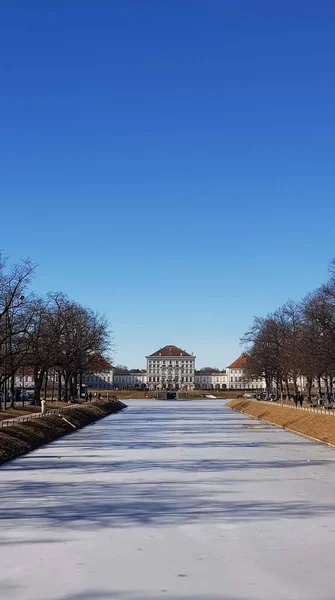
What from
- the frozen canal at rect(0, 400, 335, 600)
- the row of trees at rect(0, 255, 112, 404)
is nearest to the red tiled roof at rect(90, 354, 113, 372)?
the row of trees at rect(0, 255, 112, 404)

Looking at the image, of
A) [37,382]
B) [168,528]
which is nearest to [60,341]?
[37,382]

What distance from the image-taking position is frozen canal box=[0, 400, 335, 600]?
35.1 feet

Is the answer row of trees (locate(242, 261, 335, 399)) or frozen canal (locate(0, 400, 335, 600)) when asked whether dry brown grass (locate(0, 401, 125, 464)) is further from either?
row of trees (locate(242, 261, 335, 399))

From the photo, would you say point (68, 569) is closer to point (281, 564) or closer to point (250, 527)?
point (281, 564)

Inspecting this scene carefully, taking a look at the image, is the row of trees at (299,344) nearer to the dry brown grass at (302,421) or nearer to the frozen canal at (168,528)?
the dry brown grass at (302,421)

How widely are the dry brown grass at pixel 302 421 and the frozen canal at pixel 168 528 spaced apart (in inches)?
423

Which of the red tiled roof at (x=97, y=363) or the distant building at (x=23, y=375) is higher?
the red tiled roof at (x=97, y=363)

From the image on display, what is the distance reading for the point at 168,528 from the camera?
49.0ft

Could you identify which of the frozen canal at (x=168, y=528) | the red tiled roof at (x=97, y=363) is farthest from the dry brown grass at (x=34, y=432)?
the red tiled roof at (x=97, y=363)

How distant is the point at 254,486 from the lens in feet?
A: 70.0

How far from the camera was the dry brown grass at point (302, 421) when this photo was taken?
40094 mm

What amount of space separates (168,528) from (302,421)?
113 feet

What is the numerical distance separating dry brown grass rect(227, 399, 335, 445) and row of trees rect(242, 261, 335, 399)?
12.9ft

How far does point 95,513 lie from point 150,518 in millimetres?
1384
